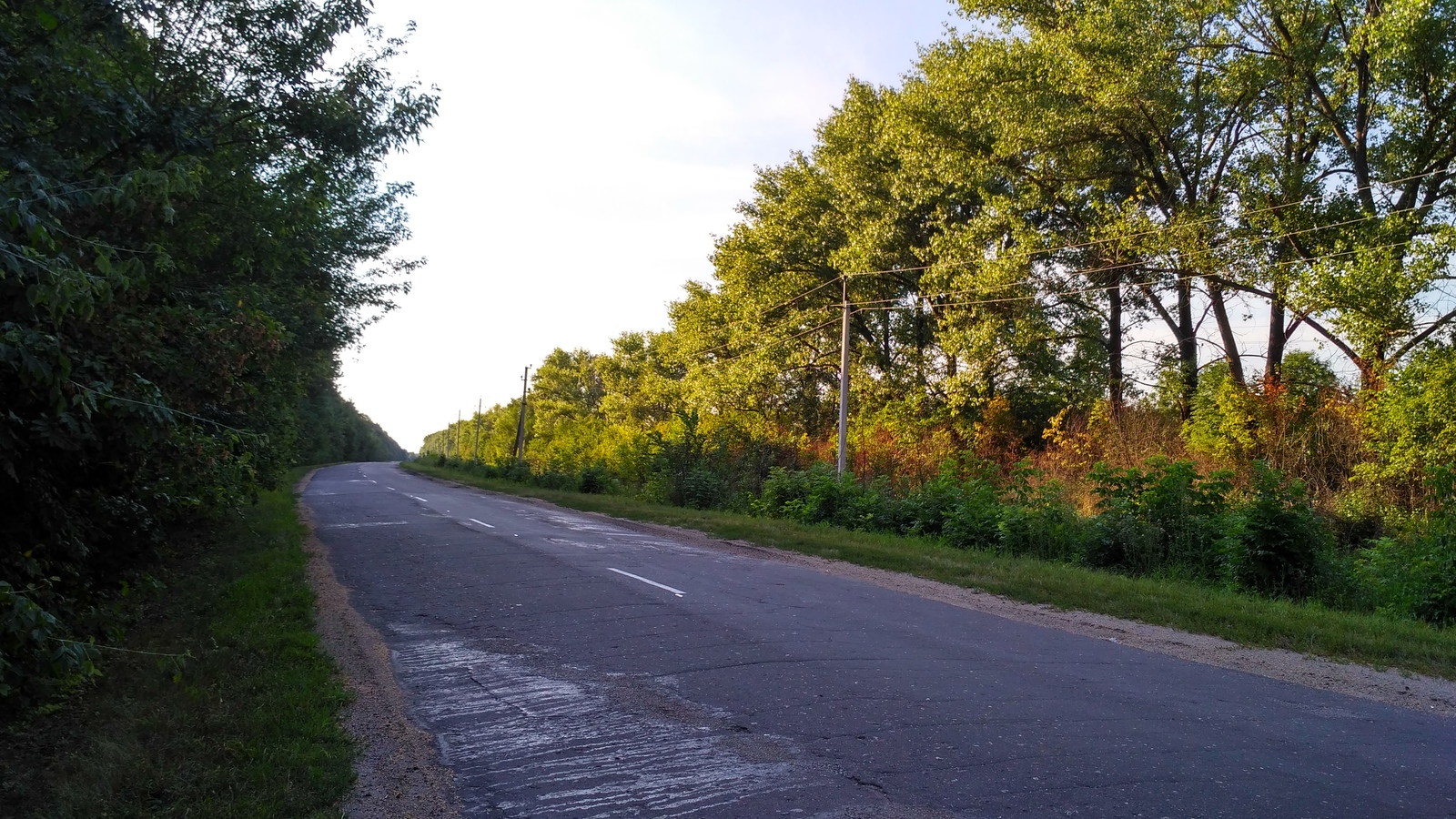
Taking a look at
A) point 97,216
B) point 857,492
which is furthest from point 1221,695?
point 857,492

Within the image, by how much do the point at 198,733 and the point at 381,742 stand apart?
3.89ft

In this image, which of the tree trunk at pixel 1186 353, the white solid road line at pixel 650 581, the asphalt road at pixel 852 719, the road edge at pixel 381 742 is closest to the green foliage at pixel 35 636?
Answer: the road edge at pixel 381 742

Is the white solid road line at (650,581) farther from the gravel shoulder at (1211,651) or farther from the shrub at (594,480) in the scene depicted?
the shrub at (594,480)

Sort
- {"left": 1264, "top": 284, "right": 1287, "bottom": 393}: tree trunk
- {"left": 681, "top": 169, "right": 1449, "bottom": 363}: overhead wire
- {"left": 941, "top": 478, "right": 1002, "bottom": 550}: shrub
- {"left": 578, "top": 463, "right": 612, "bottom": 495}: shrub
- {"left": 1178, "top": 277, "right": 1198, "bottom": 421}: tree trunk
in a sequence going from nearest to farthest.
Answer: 1. {"left": 941, "top": 478, "right": 1002, "bottom": 550}: shrub
2. {"left": 681, "top": 169, "right": 1449, "bottom": 363}: overhead wire
3. {"left": 1264, "top": 284, "right": 1287, "bottom": 393}: tree trunk
4. {"left": 1178, "top": 277, "right": 1198, "bottom": 421}: tree trunk
5. {"left": 578, "top": 463, "right": 612, "bottom": 495}: shrub

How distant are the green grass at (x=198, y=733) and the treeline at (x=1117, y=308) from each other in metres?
13.1

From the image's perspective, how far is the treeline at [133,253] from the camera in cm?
532

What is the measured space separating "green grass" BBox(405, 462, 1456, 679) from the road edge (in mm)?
8132

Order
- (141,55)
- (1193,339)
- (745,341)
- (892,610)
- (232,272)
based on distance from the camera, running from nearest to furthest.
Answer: (141,55) < (892,610) < (232,272) < (1193,339) < (745,341)

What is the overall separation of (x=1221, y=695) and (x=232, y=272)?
12474 mm

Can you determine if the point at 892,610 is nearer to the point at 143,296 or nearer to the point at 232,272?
the point at 143,296

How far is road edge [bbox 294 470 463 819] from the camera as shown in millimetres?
4941

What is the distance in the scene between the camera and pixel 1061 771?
525 cm

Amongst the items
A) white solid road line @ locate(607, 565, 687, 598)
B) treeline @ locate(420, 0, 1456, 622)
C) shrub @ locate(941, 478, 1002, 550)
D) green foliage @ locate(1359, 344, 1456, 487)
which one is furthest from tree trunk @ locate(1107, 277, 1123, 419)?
white solid road line @ locate(607, 565, 687, 598)

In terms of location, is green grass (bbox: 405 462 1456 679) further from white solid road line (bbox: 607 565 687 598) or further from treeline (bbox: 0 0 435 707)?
treeline (bbox: 0 0 435 707)
